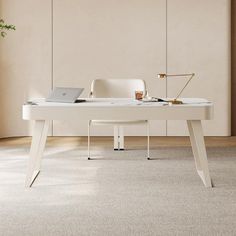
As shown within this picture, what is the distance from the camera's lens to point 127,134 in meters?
8.38

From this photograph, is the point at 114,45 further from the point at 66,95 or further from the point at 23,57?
the point at 66,95

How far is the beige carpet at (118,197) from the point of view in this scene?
3.34m

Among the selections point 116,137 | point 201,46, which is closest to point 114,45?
point 201,46

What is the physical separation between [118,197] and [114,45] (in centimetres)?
443

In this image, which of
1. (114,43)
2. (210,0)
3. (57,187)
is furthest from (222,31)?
(57,187)

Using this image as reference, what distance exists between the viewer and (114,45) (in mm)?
8242

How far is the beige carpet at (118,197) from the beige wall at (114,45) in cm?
226

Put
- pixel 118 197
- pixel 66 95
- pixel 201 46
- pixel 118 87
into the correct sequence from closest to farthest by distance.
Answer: pixel 118 197 < pixel 66 95 < pixel 118 87 < pixel 201 46

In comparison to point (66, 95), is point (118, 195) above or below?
below

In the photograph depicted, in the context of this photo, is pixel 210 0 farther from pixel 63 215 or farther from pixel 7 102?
pixel 63 215

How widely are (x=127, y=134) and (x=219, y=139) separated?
1402 mm

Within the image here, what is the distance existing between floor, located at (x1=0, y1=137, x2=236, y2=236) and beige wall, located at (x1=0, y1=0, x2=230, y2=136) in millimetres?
1778

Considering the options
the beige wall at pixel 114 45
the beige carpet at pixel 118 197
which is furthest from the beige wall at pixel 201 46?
the beige carpet at pixel 118 197

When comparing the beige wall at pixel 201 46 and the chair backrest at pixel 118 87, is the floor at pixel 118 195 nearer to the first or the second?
the chair backrest at pixel 118 87
